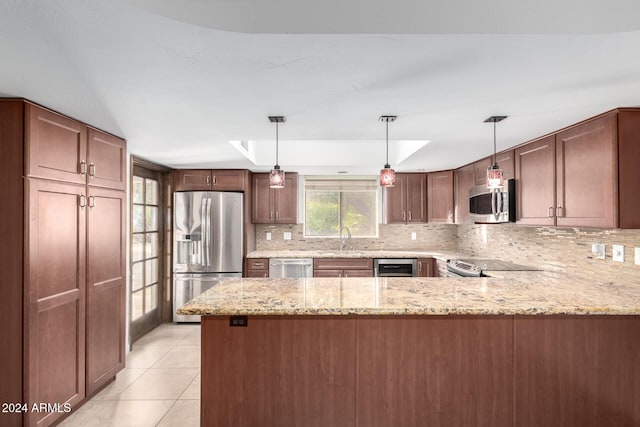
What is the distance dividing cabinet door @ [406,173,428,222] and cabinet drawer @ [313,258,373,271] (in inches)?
39.6

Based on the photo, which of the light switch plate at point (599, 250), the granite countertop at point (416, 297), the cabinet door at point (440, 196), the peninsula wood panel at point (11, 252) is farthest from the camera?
the cabinet door at point (440, 196)

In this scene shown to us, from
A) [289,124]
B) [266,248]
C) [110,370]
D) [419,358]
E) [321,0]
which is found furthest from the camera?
[266,248]

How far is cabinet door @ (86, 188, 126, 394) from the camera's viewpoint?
253 centimetres

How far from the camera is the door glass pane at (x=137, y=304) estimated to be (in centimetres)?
385

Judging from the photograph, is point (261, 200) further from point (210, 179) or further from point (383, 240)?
point (383, 240)

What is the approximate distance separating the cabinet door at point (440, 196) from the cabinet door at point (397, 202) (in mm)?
352

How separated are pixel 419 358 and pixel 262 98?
1.69 meters

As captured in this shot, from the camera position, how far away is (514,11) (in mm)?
1175

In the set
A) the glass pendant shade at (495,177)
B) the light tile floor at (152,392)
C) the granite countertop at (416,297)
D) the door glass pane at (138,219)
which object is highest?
the glass pendant shade at (495,177)

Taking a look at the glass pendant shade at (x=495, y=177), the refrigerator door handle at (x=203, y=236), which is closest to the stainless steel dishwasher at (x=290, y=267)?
the refrigerator door handle at (x=203, y=236)

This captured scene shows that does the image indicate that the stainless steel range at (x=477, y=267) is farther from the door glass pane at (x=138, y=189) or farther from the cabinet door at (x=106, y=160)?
the door glass pane at (x=138, y=189)

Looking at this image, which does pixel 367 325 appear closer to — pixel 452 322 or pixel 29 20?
pixel 452 322

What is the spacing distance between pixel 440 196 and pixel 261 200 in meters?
2.52

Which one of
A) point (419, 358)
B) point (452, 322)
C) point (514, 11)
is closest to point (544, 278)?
point (452, 322)
